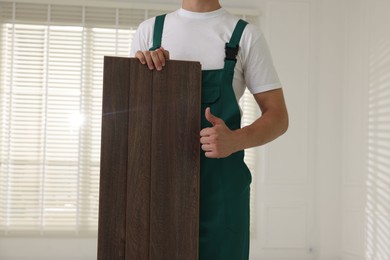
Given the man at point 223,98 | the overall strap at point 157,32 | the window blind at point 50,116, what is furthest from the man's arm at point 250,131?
the window blind at point 50,116

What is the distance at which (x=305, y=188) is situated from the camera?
17.3 feet

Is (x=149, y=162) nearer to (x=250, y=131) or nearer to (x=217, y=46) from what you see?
(x=250, y=131)

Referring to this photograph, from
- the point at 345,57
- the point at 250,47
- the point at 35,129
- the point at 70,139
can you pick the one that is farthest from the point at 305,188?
the point at 250,47

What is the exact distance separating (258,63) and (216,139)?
0.33 m

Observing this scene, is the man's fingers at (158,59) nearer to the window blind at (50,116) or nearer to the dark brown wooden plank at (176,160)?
the dark brown wooden plank at (176,160)

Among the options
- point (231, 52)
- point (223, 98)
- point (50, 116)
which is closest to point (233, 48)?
point (231, 52)

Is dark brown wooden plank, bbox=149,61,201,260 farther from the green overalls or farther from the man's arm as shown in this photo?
the green overalls

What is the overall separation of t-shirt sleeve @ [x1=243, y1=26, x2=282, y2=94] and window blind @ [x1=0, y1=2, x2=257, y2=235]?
378 centimetres

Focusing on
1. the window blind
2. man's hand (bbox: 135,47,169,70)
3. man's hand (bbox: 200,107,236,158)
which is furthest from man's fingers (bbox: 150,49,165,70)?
the window blind

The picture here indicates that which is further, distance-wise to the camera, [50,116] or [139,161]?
[50,116]

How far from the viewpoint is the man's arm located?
1.22 metres

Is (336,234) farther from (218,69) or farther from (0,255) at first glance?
(218,69)

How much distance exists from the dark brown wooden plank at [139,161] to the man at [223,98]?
0.23ft

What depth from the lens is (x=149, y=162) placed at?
121cm
